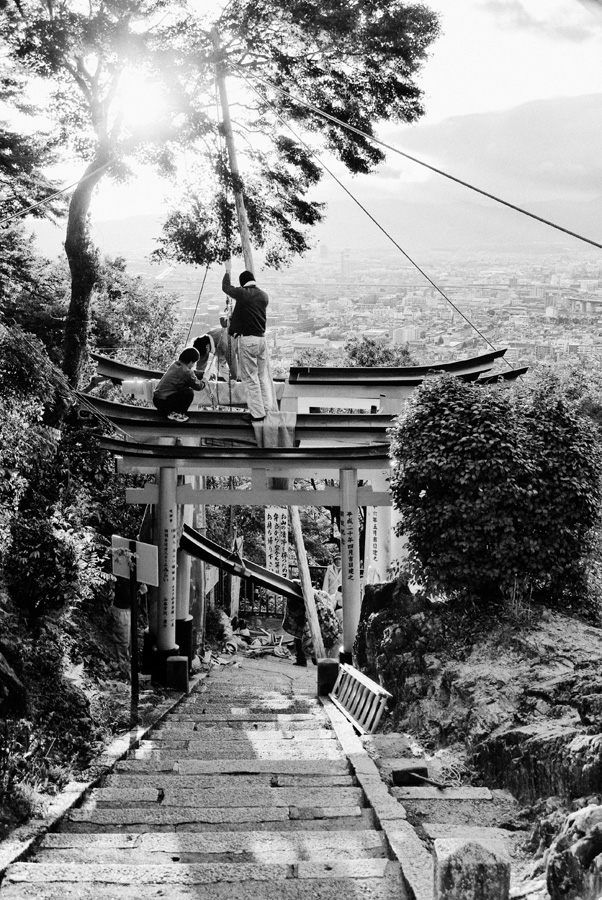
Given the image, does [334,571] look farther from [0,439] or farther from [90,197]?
[0,439]

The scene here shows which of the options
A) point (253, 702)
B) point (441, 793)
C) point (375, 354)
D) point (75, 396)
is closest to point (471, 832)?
point (441, 793)

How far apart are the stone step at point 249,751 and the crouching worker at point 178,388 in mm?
5227

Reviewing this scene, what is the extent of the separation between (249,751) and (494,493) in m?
3.43

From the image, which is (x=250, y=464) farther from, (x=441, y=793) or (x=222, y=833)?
(x=222, y=833)

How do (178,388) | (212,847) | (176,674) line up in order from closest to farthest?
(212,847) < (178,388) < (176,674)

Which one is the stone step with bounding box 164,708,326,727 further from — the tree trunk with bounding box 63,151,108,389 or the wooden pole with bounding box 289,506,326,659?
the tree trunk with bounding box 63,151,108,389

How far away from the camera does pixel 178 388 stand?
12.5m

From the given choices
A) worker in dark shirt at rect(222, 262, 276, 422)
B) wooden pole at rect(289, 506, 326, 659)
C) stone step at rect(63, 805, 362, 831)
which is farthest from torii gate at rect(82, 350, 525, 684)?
stone step at rect(63, 805, 362, 831)

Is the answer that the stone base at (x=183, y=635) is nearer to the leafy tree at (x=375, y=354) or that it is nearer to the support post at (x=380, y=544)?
the support post at (x=380, y=544)

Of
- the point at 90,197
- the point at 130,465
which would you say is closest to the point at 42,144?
the point at 90,197

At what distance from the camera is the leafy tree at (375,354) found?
2797 centimetres

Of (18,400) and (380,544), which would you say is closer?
(18,400)

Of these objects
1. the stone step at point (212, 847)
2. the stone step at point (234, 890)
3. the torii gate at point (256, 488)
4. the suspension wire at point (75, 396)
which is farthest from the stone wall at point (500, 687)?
the suspension wire at point (75, 396)

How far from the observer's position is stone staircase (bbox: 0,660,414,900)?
457 cm
